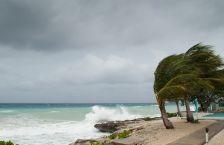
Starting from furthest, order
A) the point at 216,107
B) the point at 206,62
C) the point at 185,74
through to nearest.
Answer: the point at 216,107
the point at 206,62
the point at 185,74

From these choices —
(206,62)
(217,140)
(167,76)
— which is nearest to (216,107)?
(206,62)

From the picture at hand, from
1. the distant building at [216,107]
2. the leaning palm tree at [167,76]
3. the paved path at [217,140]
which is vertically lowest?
the paved path at [217,140]

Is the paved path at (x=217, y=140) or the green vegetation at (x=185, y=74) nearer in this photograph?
the paved path at (x=217, y=140)

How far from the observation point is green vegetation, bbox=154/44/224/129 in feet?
77.0

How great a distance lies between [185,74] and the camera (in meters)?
24.0

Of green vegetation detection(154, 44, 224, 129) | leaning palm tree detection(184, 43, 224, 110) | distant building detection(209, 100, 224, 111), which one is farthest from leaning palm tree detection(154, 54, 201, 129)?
distant building detection(209, 100, 224, 111)

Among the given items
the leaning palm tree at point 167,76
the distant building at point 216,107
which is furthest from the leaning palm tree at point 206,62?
the distant building at point 216,107

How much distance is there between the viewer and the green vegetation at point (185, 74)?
23.5 m

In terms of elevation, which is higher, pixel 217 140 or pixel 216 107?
pixel 216 107

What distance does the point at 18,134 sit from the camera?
3356 centimetres

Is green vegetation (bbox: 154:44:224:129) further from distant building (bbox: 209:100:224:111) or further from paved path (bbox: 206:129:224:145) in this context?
distant building (bbox: 209:100:224:111)

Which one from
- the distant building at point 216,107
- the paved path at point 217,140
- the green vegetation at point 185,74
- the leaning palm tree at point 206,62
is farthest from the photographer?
the distant building at point 216,107

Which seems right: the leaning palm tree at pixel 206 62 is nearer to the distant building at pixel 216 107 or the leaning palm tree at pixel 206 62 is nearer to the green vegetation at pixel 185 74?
the green vegetation at pixel 185 74

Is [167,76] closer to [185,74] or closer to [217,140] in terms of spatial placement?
[185,74]
